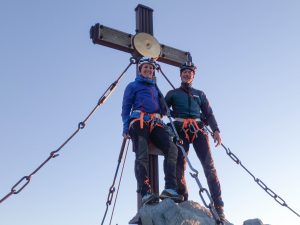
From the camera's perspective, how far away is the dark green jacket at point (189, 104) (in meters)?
6.54

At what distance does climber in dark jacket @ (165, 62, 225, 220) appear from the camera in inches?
239

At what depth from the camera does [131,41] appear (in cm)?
720

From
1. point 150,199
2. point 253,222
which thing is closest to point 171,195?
point 150,199

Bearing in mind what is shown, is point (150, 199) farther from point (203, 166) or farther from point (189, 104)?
point (189, 104)

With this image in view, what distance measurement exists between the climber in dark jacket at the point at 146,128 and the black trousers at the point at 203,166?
378 mm

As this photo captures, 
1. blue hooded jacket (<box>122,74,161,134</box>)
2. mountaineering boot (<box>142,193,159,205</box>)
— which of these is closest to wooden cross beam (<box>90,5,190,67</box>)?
blue hooded jacket (<box>122,74,161,134</box>)

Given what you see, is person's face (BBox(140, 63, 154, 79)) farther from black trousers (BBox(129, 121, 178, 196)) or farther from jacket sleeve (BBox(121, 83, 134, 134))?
black trousers (BBox(129, 121, 178, 196))

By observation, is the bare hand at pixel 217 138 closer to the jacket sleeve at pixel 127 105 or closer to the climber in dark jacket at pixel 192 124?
the climber in dark jacket at pixel 192 124

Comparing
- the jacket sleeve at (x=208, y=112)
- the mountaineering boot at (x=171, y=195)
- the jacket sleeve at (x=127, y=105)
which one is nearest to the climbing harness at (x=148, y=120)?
the jacket sleeve at (x=127, y=105)

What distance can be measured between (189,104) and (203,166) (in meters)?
1.00

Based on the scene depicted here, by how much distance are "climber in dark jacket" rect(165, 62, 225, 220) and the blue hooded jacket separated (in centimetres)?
40

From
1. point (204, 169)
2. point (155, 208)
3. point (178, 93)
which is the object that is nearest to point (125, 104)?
point (178, 93)

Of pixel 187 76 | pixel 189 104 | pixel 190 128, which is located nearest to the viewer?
pixel 190 128

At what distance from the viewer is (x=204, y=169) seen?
6219mm
